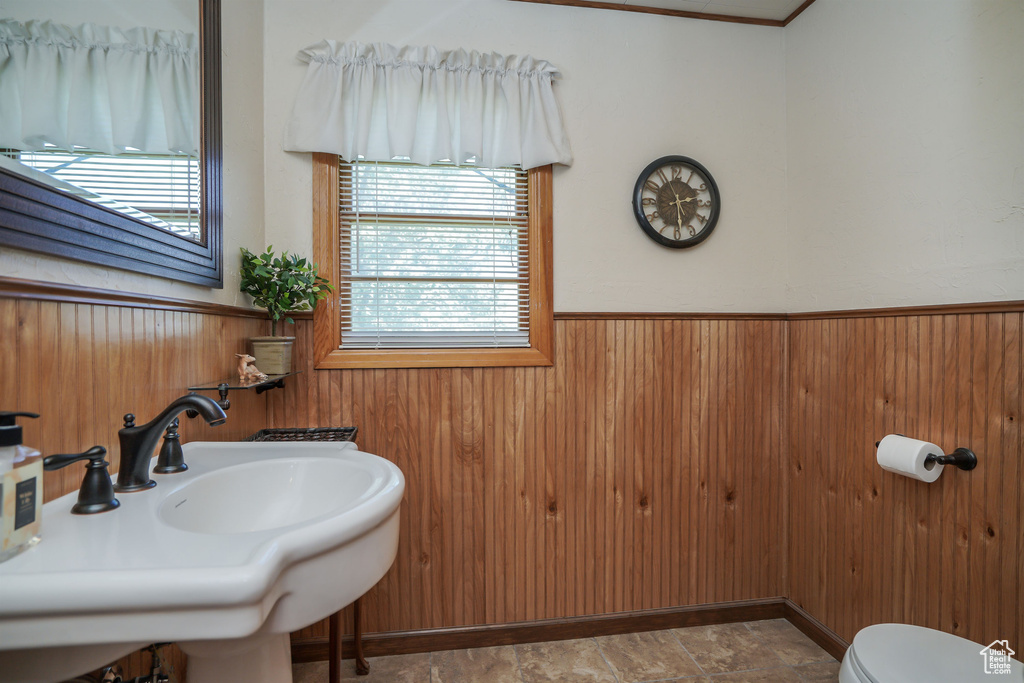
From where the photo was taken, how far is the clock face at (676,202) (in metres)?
2.01

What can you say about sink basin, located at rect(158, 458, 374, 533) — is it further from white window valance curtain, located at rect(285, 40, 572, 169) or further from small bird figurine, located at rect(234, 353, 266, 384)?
white window valance curtain, located at rect(285, 40, 572, 169)

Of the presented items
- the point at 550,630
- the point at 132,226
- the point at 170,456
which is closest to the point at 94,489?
the point at 170,456

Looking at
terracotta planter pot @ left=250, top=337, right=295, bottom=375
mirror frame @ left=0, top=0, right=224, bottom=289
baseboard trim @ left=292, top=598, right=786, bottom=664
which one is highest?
mirror frame @ left=0, top=0, right=224, bottom=289

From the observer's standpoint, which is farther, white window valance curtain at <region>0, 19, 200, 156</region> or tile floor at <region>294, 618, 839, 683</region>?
tile floor at <region>294, 618, 839, 683</region>

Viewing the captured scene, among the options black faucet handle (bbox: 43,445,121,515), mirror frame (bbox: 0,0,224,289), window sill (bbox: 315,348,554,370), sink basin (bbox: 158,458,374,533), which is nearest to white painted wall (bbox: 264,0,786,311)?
window sill (bbox: 315,348,554,370)

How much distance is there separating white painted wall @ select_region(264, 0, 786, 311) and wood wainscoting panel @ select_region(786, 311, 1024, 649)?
1.50 feet

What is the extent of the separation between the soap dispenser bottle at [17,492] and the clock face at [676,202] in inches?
74.1

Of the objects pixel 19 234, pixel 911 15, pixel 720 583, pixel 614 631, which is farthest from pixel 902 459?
pixel 19 234

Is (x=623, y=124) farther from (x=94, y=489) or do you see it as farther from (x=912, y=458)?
(x=94, y=489)

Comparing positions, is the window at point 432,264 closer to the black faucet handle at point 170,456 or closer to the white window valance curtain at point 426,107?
the white window valance curtain at point 426,107

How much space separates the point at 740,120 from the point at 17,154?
2.29m

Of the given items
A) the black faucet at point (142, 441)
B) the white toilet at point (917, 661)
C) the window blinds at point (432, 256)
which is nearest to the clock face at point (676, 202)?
the window blinds at point (432, 256)

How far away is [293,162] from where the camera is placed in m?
1.85

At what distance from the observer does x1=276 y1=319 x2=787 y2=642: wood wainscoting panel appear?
1891 millimetres
